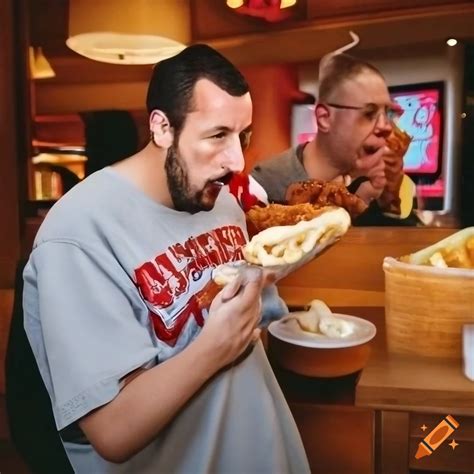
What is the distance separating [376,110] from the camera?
3.10 ft

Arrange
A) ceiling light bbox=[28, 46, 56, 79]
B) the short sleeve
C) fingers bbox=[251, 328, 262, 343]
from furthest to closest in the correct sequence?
ceiling light bbox=[28, 46, 56, 79] → fingers bbox=[251, 328, 262, 343] → the short sleeve

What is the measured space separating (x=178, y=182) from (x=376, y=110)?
363 millimetres

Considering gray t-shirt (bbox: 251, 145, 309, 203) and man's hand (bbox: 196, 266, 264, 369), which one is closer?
man's hand (bbox: 196, 266, 264, 369)

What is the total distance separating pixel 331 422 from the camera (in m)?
0.93

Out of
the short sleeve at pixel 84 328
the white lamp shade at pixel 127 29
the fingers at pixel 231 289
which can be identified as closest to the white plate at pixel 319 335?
the fingers at pixel 231 289

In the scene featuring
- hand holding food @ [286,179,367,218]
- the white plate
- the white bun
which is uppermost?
hand holding food @ [286,179,367,218]

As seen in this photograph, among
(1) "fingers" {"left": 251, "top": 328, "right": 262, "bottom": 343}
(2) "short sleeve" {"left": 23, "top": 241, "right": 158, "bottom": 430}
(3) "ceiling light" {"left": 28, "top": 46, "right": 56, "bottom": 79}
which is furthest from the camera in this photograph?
(3) "ceiling light" {"left": 28, "top": 46, "right": 56, "bottom": 79}

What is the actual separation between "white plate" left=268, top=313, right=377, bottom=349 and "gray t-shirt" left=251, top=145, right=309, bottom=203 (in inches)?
8.6

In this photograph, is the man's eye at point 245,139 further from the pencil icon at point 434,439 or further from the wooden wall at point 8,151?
the pencil icon at point 434,439

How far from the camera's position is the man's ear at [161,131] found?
882 mm

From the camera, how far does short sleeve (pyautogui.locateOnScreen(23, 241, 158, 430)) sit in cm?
79

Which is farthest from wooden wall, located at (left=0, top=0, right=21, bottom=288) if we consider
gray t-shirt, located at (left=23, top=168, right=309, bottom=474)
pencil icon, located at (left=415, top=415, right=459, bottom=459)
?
pencil icon, located at (left=415, top=415, right=459, bottom=459)

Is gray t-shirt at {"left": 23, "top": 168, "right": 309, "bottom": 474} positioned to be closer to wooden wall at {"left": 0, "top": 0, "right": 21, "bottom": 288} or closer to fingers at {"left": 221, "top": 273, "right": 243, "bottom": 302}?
fingers at {"left": 221, "top": 273, "right": 243, "bottom": 302}

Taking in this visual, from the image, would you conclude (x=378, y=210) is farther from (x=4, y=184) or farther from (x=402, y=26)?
(x=4, y=184)
